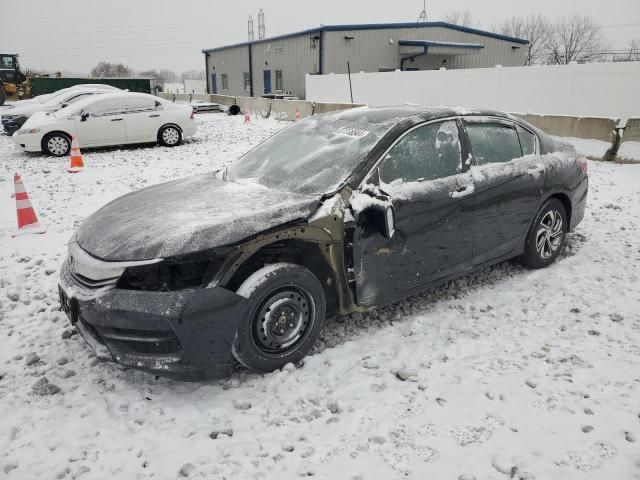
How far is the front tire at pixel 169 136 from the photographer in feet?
41.1

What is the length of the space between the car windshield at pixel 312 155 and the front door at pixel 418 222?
258 mm

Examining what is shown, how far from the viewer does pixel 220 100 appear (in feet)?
94.3

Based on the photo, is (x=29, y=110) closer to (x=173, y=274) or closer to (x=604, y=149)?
(x=173, y=274)

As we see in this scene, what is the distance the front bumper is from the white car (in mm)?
9995

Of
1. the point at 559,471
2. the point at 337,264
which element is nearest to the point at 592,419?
the point at 559,471

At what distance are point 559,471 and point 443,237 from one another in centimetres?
179

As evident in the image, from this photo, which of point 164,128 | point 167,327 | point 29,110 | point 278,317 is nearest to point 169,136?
point 164,128

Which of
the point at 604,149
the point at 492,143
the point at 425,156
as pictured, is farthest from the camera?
the point at 604,149

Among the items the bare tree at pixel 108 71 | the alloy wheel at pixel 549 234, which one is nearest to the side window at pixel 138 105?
the alloy wheel at pixel 549 234

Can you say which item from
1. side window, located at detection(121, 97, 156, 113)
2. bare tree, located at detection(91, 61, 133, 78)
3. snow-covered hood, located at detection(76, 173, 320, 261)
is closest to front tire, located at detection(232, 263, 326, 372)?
snow-covered hood, located at detection(76, 173, 320, 261)

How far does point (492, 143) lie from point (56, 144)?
1052cm

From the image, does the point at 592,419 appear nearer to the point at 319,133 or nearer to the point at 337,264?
the point at 337,264

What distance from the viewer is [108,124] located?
1173cm

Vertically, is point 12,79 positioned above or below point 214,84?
below
